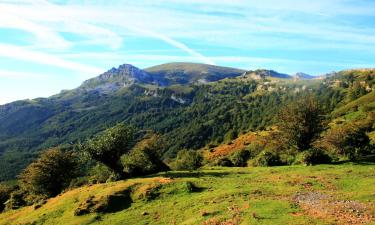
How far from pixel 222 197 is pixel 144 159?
26.2 metres

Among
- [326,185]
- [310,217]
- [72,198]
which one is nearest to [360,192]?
[326,185]

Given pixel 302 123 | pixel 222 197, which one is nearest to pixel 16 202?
pixel 222 197

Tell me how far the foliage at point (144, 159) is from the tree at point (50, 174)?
47.0 feet

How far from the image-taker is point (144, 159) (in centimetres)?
6494

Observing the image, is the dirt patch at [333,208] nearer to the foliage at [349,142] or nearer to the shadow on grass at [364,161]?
the shadow on grass at [364,161]

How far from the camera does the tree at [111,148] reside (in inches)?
2425

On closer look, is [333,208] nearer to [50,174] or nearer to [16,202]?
[50,174]

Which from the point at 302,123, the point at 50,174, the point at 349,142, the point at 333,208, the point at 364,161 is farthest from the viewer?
the point at 50,174

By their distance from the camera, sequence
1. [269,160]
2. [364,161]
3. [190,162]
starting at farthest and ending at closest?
[190,162] < [269,160] < [364,161]

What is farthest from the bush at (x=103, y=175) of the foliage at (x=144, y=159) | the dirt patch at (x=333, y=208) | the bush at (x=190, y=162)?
the dirt patch at (x=333, y=208)

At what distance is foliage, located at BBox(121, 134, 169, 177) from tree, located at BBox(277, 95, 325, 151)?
837 inches

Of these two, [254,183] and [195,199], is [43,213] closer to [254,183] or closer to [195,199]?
[195,199]

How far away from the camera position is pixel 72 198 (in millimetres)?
50750

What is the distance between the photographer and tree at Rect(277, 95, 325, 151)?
6272 cm
